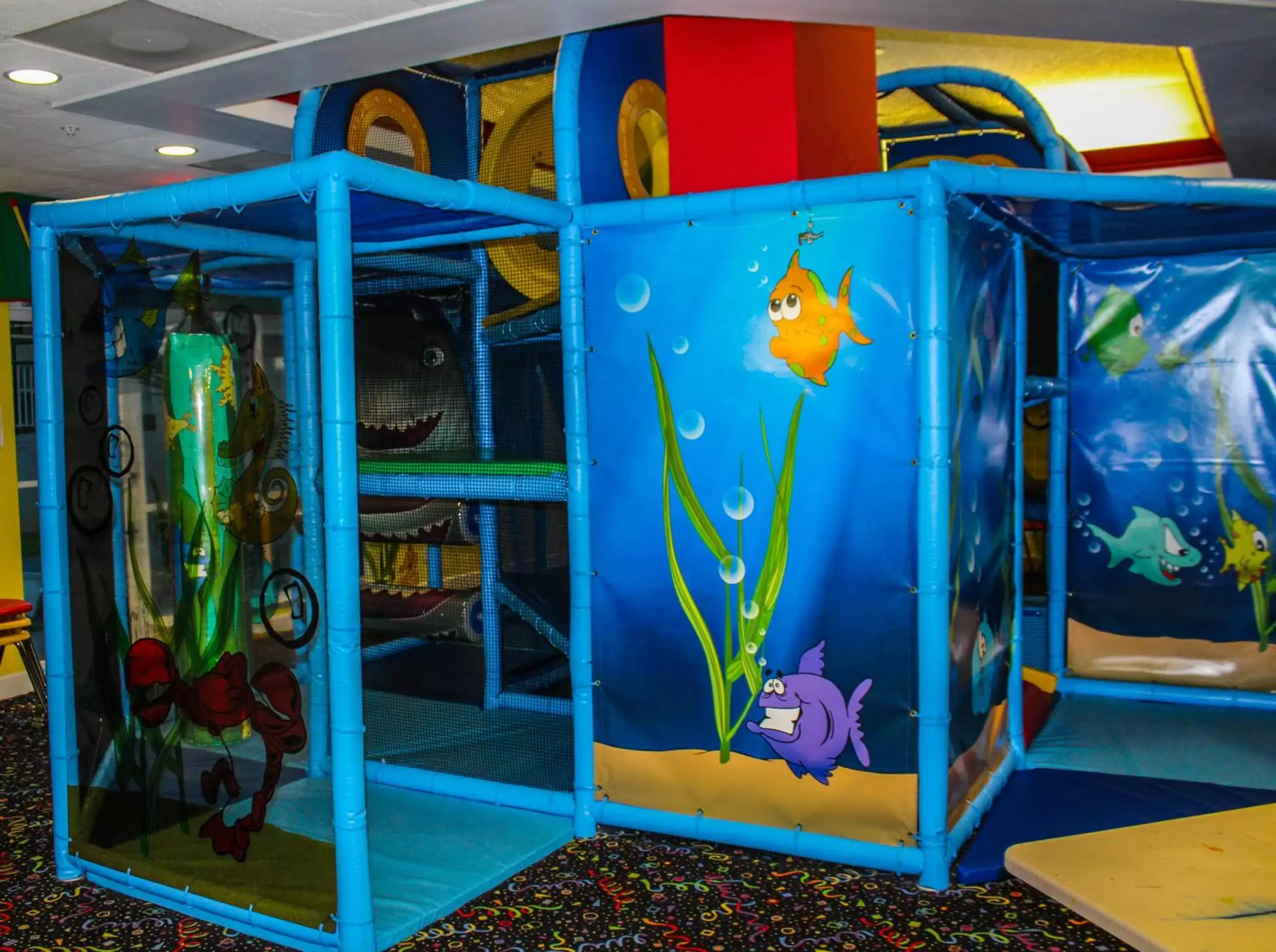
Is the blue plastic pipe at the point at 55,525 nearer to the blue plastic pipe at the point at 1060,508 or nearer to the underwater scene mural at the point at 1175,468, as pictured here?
the blue plastic pipe at the point at 1060,508

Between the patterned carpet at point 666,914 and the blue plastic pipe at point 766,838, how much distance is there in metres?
0.04

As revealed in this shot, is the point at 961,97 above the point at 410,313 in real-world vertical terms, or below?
above

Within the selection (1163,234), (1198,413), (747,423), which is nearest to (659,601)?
(747,423)

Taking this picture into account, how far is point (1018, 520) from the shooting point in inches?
160

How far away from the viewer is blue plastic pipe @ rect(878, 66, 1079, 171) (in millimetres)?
5039

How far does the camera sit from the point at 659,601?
3.42 metres

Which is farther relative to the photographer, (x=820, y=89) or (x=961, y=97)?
(x=961, y=97)

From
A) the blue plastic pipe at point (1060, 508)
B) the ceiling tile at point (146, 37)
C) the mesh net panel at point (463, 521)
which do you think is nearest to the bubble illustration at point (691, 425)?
the mesh net panel at point (463, 521)

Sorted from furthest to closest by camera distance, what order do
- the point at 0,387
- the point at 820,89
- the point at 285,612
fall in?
the point at 0,387, the point at 820,89, the point at 285,612

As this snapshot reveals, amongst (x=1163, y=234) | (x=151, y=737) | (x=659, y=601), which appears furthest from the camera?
(x=1163, y=234)

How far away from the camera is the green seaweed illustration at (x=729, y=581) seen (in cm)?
324

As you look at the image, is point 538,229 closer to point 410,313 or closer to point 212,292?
point 410,313

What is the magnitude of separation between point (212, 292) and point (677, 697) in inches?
68.9

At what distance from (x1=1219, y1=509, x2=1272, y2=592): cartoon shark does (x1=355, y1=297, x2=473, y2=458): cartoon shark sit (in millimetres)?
3103
